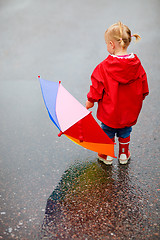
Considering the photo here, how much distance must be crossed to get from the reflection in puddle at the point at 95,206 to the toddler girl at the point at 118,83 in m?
0.58

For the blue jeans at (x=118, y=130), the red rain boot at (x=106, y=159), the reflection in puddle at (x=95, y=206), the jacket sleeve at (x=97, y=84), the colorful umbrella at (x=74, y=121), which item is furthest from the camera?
the red rain boot at (x=106, y=159)

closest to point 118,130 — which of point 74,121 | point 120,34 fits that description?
point 74,121

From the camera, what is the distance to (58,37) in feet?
23.9

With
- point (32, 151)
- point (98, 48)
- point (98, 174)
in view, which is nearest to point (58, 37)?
point (98, 48)

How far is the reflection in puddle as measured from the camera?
267cm

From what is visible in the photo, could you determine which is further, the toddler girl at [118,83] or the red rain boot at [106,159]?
the red rain boot at [106,159]

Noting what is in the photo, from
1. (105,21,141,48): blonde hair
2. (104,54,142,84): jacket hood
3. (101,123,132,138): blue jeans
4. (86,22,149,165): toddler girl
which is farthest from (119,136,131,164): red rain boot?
(105,21,141,48): blonde hair

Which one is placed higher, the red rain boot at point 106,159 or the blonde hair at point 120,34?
the blonde hair at point 120,34

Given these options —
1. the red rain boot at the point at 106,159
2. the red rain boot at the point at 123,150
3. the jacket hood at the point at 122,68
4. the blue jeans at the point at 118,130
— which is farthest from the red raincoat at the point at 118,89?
the red rain boot at the point at 106,159

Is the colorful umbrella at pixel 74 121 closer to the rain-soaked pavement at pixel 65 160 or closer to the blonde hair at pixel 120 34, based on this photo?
the rain-soaked pavement at pixel 65 160

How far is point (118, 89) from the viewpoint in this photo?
9.96ft

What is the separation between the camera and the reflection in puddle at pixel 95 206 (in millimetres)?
2674

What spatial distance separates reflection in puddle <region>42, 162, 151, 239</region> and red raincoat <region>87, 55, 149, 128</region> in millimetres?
600

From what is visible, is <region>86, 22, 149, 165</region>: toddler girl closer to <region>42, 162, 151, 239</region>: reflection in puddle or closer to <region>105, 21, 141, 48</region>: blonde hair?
<region>105, 21, 141, 48</region>: blonde hair
